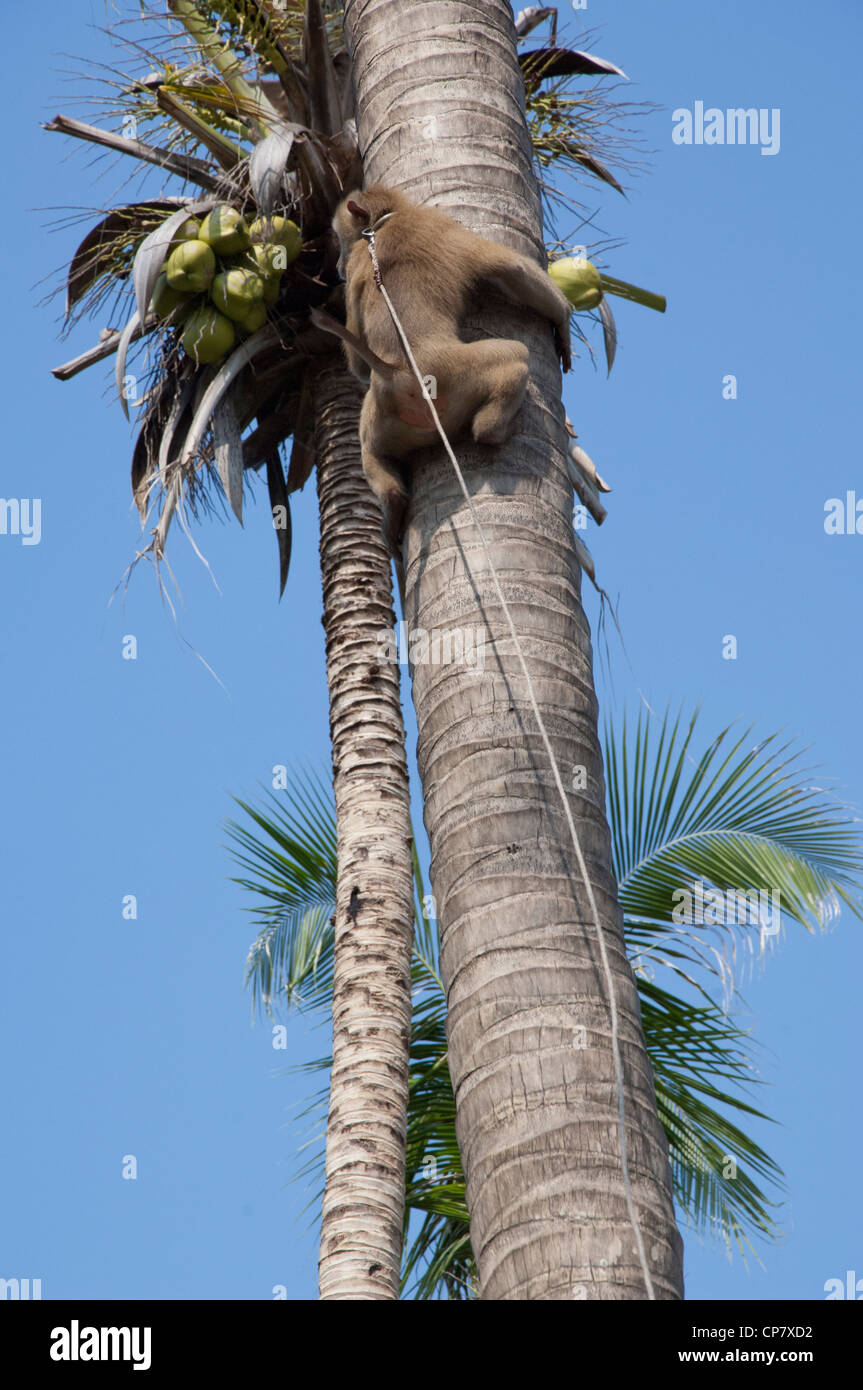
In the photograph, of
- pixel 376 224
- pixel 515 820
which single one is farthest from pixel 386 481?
pixel 515 820

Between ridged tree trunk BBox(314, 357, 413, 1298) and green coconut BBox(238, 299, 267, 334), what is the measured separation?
0.54m

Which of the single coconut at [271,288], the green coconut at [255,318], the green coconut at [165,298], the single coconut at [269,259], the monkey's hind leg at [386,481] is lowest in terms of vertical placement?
the monkey's hind leg at [386,481]

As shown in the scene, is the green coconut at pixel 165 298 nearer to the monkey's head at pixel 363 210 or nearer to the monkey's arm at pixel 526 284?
the monkey's head at pixel 363 210

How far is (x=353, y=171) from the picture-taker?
20.0 feet

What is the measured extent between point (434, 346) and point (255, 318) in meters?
2.94

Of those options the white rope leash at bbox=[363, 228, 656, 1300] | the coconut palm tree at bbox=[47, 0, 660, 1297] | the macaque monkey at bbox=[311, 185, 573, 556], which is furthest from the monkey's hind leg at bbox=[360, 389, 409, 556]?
the coconut palm tree at bbox=[47, 0, 660, 1297]

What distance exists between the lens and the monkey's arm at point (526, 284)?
326 cm

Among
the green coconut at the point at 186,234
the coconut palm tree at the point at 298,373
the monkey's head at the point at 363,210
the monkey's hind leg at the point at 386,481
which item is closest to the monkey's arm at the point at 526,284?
the monkey's head at the point at 363,210

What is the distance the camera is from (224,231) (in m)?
5.84

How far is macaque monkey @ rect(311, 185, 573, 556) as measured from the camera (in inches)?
119

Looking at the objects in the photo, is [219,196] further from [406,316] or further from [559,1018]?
[559,1018]

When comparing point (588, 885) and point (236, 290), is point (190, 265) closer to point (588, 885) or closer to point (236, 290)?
point (236, 290)

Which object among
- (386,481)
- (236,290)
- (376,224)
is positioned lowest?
(386,481)

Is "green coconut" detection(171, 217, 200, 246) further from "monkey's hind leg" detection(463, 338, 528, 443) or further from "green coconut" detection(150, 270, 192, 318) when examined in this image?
"monkey's hind leg" detection(463, 338, 528, 443)
